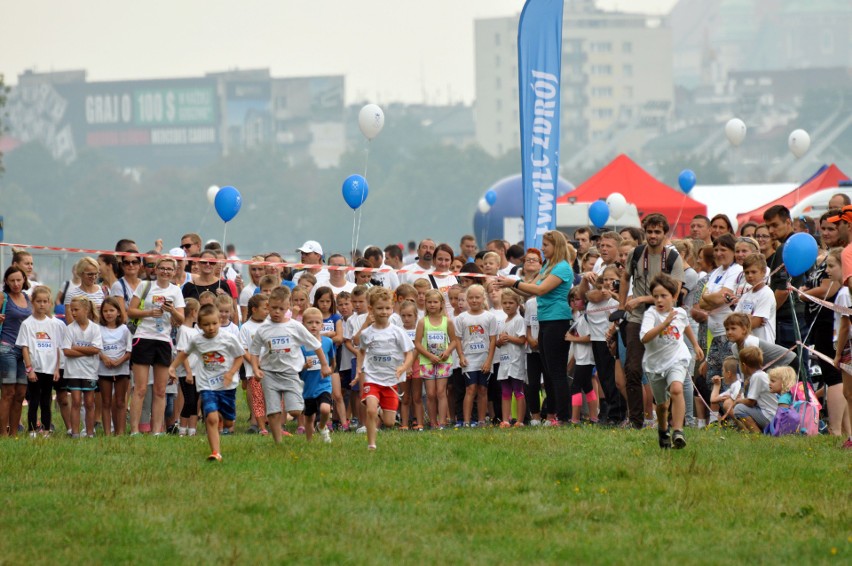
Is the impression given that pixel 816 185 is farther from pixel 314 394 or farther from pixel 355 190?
pixel 314 394

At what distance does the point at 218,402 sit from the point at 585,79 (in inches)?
7431

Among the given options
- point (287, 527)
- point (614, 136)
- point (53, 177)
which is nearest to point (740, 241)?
point (287, 527)

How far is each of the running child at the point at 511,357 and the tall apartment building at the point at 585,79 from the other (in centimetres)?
17071

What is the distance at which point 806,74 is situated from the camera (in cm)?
19812

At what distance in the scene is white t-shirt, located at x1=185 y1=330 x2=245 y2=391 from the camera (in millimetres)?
11539

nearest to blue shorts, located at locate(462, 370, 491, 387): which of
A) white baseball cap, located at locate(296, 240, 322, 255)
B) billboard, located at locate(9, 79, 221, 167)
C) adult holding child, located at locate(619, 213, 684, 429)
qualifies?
adult holding child, located at locate(619, 213, 684, 429)

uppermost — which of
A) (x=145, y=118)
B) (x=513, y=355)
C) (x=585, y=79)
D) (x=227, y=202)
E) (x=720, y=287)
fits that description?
(x=585, y=79)

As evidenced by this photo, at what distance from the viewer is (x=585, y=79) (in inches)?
7736

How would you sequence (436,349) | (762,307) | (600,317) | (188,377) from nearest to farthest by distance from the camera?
(762,307) < (188,377) < (600,317) < (436,349)

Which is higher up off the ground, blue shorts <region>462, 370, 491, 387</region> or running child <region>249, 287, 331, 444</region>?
running child <region>249, 287, 331, 444</region>

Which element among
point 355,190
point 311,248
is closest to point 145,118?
point 355,190

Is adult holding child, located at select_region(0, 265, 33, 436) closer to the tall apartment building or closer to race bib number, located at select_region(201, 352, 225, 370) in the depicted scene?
race bib number, located at select_region(201, 352, 225, 370)

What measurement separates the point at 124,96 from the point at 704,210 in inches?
6682

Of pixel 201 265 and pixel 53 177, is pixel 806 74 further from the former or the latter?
pixel 201 265
